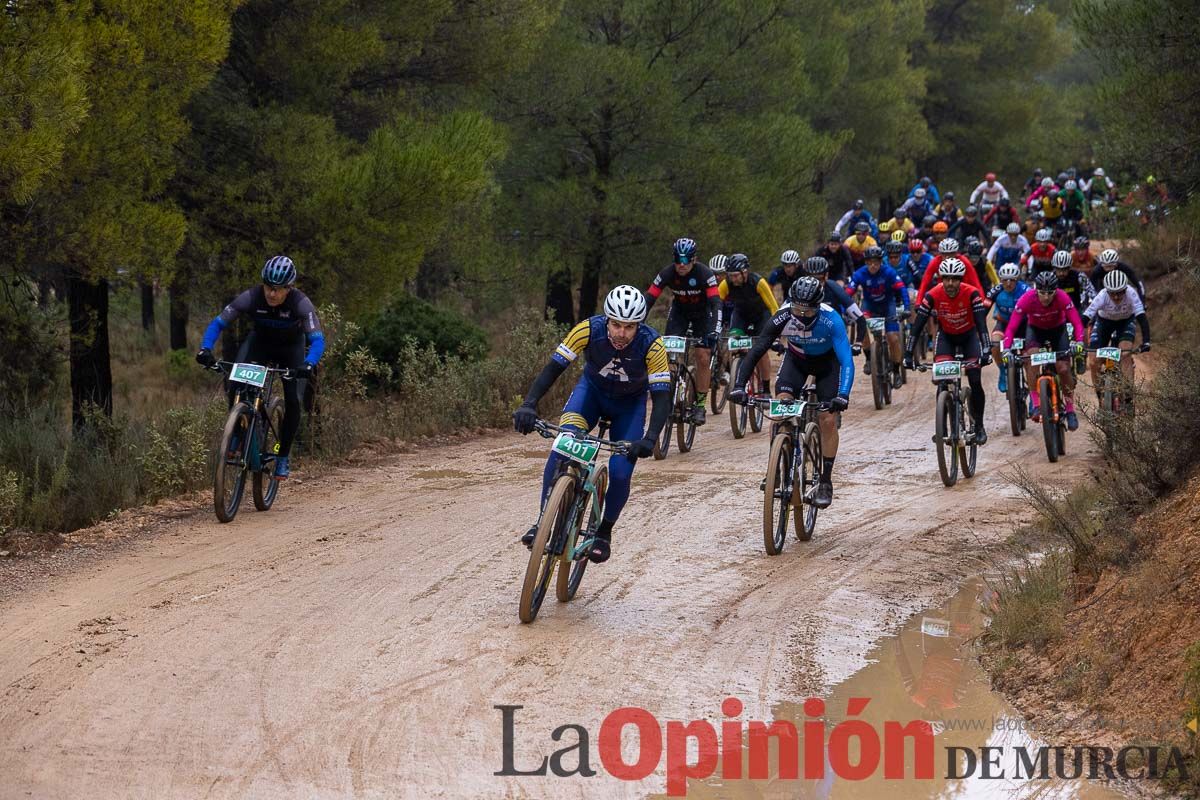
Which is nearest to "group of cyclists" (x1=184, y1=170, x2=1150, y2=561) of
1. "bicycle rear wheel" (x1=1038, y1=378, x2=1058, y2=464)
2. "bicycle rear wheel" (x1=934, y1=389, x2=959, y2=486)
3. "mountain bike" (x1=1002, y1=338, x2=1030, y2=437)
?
"mountain bike" (x1=1002, y1=338, x2=1030, y2=437)

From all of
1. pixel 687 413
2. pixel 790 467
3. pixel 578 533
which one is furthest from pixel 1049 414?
pixel 578 533

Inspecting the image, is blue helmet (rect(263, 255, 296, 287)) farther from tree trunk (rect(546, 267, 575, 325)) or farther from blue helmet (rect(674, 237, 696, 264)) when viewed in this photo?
tree trunk (rect(546, 267, 575, 325))

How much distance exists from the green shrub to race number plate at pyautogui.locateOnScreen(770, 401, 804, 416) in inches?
462

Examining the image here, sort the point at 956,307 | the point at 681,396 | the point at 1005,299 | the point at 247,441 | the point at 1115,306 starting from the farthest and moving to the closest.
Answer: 1. the point at 1005,299
2. the point at 1115,306
3. the point at 681,396
4. the point at 956,307
5. the point at 247,441

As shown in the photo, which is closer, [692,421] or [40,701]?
[40,701]

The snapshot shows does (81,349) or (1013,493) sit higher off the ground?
(81,349)

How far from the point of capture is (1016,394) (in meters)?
16.4

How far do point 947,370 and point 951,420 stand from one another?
537mm

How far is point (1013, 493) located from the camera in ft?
43.6

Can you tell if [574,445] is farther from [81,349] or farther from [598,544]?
[81,349]

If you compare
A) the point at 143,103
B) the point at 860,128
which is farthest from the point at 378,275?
the point at 860,128

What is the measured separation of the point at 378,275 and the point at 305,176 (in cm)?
136

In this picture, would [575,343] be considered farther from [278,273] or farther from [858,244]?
[858,244]

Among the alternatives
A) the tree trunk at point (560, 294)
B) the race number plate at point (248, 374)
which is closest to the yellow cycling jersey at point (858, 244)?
the tree trunk at point (560, 294)
